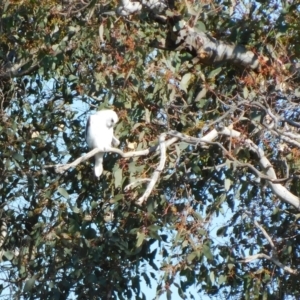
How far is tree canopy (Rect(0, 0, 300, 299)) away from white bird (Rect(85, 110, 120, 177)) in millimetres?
58

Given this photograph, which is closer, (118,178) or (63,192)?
(118,178)

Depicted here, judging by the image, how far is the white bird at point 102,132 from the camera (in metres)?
6.98

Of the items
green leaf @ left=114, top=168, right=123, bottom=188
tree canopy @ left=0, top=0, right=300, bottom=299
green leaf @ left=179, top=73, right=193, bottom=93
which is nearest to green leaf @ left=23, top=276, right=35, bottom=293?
tree canopy @ left=0, top=0, right=300, bottom=299

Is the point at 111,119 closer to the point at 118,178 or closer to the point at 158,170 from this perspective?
the point at 118,178

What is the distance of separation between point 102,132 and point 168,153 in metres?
0.64

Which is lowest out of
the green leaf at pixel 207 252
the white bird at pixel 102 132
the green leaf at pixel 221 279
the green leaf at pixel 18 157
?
the green leaf at pixel 221 279

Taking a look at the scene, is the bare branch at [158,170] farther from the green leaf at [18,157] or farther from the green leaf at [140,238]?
the green leaf at [18,157]

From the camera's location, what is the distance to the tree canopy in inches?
256

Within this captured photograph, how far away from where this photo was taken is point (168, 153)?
21.6 feet

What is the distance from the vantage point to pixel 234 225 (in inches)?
279

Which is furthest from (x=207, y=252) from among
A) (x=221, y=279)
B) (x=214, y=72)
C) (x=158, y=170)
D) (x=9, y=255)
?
(x=9, y=255)

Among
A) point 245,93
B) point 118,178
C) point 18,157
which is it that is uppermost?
point 245,93

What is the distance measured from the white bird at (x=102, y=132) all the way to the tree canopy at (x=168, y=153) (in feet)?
0.19

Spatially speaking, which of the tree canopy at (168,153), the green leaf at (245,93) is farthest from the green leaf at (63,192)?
the green leaf at (245,93)
